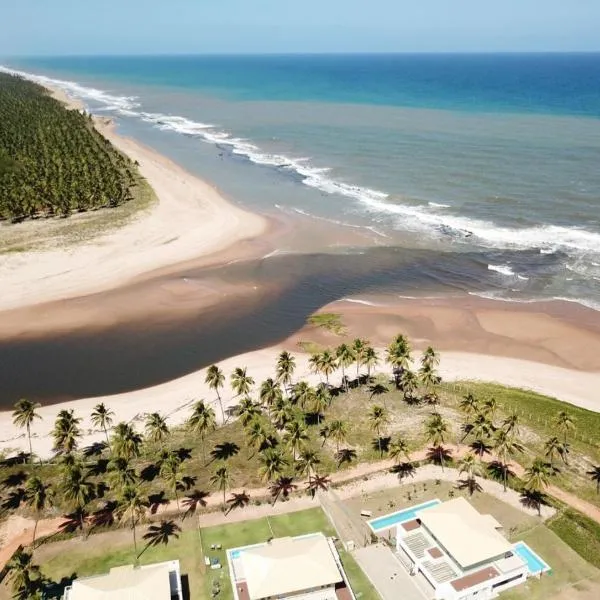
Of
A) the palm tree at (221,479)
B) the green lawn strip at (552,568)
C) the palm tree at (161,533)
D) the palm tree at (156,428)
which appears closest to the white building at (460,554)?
the green lawn strip at (552,568)

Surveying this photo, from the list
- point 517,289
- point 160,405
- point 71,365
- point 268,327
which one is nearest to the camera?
point 160,405

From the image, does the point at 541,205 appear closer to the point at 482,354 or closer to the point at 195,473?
the point at 482,354

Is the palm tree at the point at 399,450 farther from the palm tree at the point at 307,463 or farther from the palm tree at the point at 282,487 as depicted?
the palm tree at the point at 282,487

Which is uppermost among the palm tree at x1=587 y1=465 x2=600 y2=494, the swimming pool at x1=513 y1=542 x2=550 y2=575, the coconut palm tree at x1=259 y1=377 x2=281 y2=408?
the coconut palm tree at x1=259 y1=377 x2=281 y2=408

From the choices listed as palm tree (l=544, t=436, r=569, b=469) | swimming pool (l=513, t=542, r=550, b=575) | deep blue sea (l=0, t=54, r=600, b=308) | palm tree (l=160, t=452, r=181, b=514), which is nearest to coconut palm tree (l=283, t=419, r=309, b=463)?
palm tree (l=160, t=452, r=181, b=514)

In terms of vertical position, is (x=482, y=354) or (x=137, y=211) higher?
(x=137, y=211)

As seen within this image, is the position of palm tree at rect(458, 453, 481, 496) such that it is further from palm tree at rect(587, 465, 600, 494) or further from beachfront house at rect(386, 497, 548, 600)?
palm tree at rect(587, 465, 600, 494)

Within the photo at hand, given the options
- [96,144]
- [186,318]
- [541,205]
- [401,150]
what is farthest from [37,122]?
[541,205]
